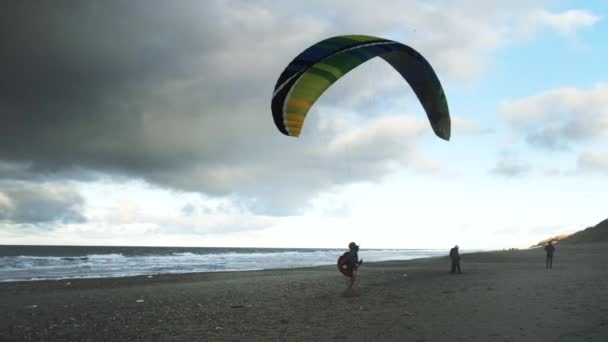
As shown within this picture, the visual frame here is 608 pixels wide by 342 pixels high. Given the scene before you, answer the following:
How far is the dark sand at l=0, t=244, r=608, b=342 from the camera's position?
8312 millimetres

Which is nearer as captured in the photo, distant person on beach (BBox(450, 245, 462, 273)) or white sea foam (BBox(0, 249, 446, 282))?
distant person on beach (BBox(450, 245, 462, 273))

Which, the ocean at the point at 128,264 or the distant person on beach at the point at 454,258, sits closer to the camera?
the distant person on beach at the point at 454,258

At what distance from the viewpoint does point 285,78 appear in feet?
32.3

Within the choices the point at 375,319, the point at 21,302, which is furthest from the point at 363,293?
the point at 21,302

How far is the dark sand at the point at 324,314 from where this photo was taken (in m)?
8.31

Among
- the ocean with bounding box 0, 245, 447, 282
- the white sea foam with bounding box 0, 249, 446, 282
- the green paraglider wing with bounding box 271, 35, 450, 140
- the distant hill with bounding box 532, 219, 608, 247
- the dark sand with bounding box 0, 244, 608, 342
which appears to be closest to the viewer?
the dark sand with bounding box 0, 244, 608, 342

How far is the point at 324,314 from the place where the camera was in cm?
1052

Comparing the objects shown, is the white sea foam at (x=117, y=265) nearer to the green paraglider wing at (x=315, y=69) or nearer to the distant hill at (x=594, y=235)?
the green paraglider wing at (x=315, y=69)

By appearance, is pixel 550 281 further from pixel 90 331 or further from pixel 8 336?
pixel 8 336

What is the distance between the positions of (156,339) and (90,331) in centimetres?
185

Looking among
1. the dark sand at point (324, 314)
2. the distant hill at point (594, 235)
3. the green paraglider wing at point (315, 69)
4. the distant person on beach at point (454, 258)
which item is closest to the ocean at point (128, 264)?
the dark sand at point (324, 314)

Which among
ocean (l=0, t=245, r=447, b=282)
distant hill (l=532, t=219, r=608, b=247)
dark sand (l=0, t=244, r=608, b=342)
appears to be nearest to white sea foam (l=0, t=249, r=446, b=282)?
ocean (l=0, t=245, r=447, b=282)

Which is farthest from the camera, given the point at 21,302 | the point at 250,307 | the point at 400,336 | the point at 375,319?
the point at 21,302

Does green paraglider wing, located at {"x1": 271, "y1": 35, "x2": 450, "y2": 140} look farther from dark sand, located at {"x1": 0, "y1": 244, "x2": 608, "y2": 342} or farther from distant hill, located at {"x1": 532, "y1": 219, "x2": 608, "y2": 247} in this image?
distant hill, located at {"x1": 532, "y1": 219, "x2": 608, "y2": 247}
